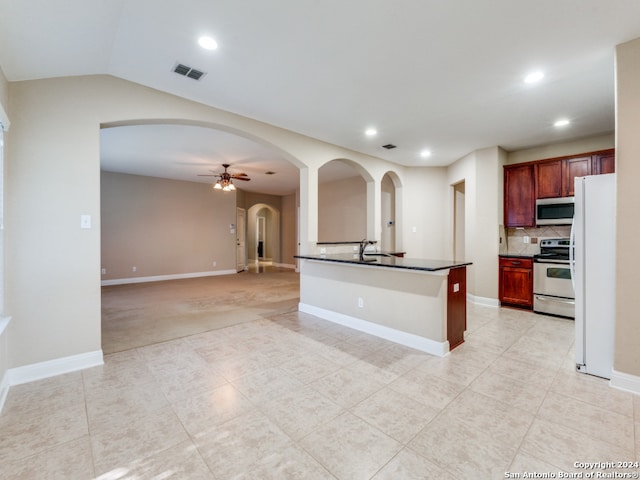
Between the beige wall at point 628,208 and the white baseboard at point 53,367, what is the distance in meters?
4.44

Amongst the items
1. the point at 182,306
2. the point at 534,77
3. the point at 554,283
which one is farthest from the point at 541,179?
the point at 182,306

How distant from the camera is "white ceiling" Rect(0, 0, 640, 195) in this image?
6.29ft

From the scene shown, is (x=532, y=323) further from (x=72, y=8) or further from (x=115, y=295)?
(x=115, y=295)

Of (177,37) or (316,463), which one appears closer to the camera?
(316,463)

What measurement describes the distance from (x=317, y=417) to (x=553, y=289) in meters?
4.14

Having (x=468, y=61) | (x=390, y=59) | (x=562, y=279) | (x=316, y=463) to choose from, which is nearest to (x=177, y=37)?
(x=390, y=59)

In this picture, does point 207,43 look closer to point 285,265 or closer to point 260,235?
point 285,265

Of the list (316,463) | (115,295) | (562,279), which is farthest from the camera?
(115,295)

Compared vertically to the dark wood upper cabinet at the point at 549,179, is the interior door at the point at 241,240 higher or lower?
lower

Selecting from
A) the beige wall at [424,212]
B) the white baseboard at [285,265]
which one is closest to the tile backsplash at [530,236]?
the beige wall at [424,212]

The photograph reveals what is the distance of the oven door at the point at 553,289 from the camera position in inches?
161

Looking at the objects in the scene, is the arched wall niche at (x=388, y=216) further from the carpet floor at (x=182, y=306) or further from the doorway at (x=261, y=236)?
the doorway at (x=261, y=236)

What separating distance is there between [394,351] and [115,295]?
5.55 metres

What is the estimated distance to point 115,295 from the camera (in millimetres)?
5730
